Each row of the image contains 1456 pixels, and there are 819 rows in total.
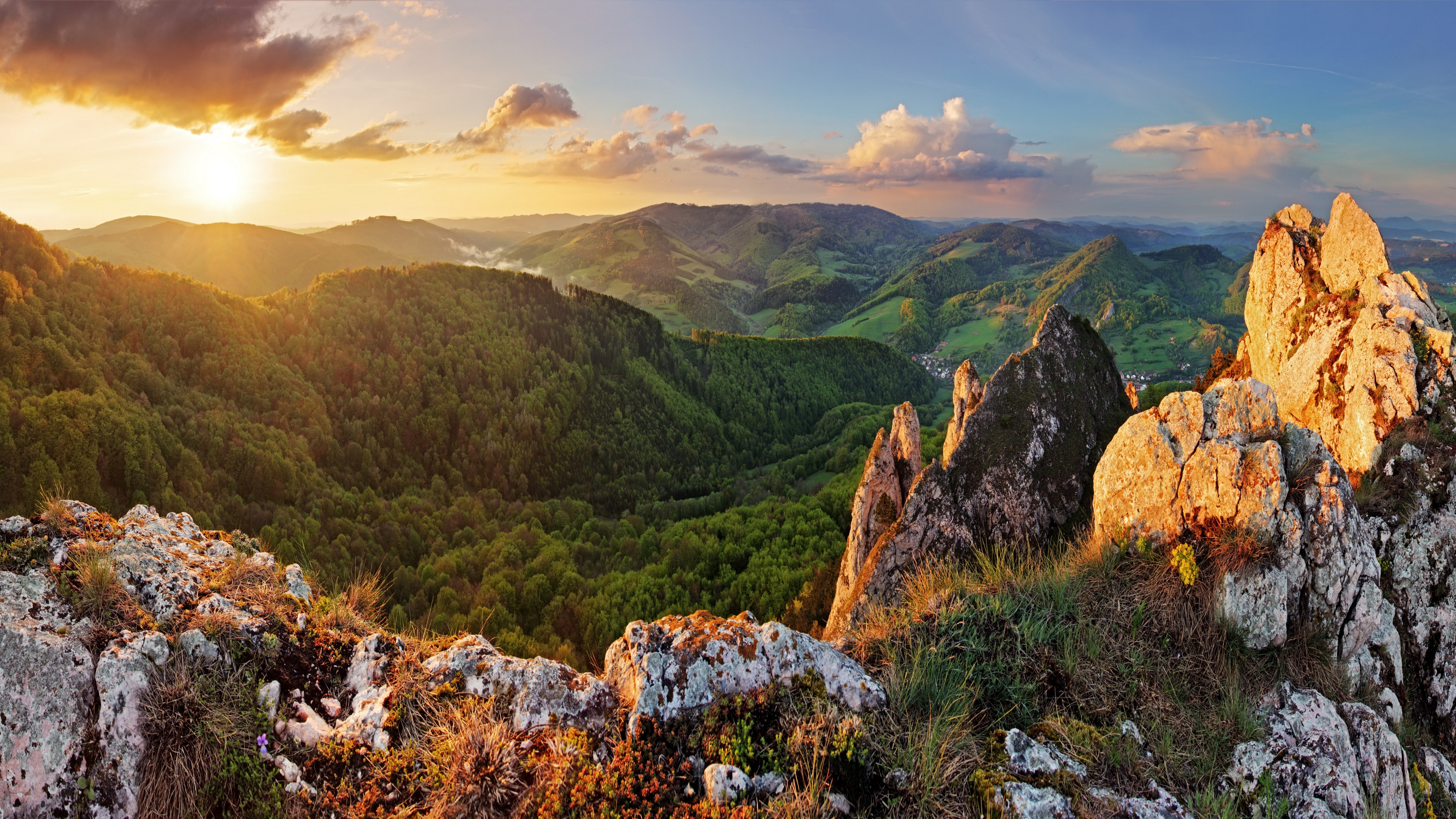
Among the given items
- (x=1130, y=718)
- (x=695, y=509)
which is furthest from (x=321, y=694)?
(x=695, y=509)

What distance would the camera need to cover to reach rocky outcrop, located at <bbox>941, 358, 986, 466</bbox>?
76.8 feet

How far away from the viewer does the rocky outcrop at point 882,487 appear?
24.3m

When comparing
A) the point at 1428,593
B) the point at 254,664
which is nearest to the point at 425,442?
the point at 254,664

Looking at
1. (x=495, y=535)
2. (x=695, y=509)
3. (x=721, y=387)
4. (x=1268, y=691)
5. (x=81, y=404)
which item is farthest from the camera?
(x=721, y=387)

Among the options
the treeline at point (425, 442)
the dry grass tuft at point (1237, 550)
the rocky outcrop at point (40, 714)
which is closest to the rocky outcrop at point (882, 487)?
the dry grass tuft at point (1237, 550)

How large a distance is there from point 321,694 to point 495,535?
238ft

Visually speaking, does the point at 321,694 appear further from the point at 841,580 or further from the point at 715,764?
the point at 841,580

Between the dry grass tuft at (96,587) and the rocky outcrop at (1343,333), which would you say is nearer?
the dry grass tuft at (96,587)

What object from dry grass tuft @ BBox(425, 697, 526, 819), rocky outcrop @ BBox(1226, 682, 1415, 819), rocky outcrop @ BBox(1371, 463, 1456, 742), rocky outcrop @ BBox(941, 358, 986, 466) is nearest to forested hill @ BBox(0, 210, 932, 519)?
dry grass tuft @ BBox(425, 697, 526, 819)

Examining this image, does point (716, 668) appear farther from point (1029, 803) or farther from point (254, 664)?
point (254, 664)

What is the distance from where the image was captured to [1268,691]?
7141 mm

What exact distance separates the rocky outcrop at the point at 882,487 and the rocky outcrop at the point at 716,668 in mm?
16759

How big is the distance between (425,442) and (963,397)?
85.6 m

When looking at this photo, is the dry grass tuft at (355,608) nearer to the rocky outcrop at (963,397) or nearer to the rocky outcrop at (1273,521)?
the rocky outcrop at (1273,521)
